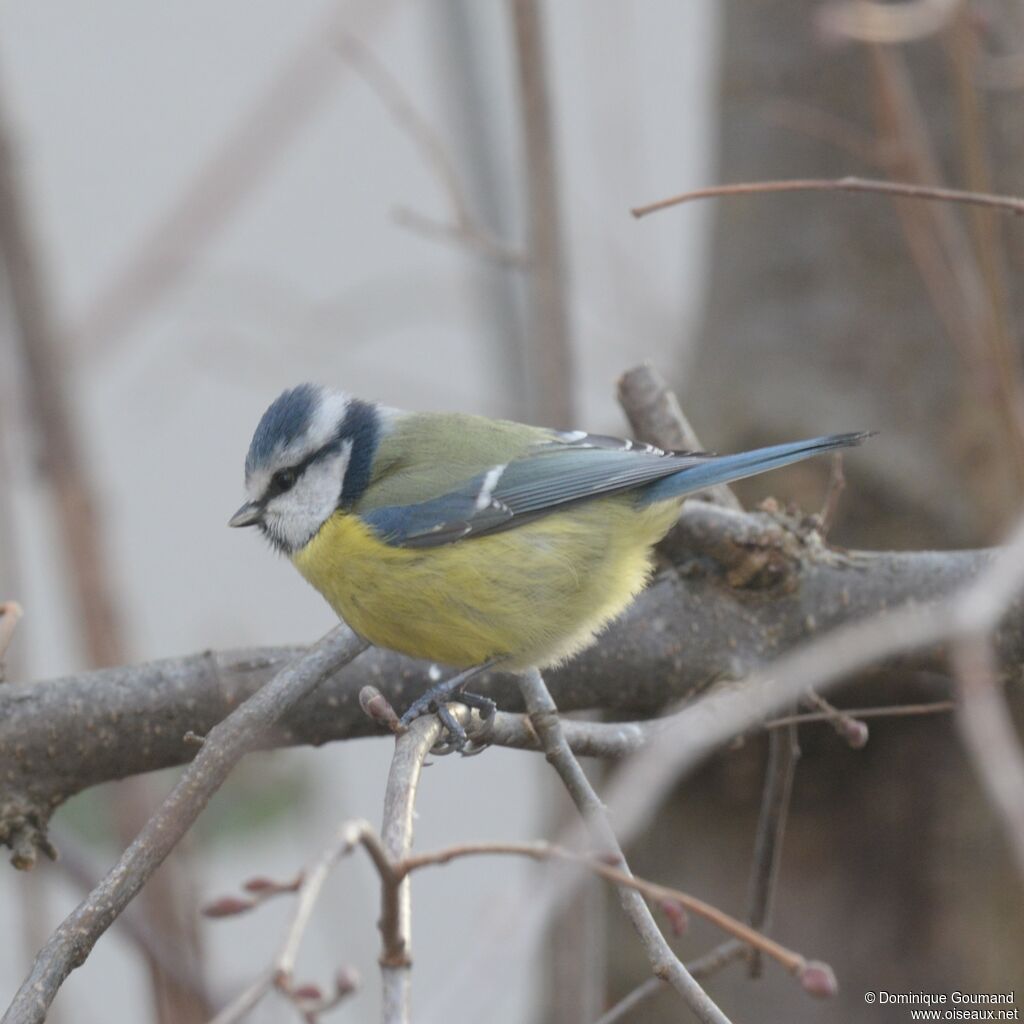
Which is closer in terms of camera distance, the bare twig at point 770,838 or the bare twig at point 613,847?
the bare twig at point 613,847

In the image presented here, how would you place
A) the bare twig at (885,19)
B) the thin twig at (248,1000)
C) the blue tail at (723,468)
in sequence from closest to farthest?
the thin twig at (248,1000), the blue tail at (723,468), the bare twig at (885,19)

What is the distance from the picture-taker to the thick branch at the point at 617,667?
133 centimetres

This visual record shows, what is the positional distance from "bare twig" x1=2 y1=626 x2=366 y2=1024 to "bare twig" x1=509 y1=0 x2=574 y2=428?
2.48 feet

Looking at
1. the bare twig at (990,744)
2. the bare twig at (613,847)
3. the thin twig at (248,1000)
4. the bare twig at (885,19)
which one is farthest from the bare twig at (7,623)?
the bare twig at (885,19)

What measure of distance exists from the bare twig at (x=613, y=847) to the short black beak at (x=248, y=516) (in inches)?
25.3

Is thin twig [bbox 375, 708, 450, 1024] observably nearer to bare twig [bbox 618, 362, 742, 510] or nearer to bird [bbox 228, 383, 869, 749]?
bird [bbox 228, 383, 869, 749]

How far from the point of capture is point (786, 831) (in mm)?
1991

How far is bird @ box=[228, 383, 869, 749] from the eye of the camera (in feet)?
4.95

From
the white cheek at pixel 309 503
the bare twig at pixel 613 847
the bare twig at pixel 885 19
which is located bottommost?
the bare twig at pixel 613 847

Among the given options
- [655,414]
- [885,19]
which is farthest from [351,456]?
[885,19]

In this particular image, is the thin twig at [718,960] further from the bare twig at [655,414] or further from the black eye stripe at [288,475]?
the black eye stripe at [288,475]

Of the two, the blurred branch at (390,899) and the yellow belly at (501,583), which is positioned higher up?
the blurred branch at (390,899)

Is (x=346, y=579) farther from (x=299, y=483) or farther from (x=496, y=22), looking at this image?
(x=496, y=22)

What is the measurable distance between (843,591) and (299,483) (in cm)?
75
